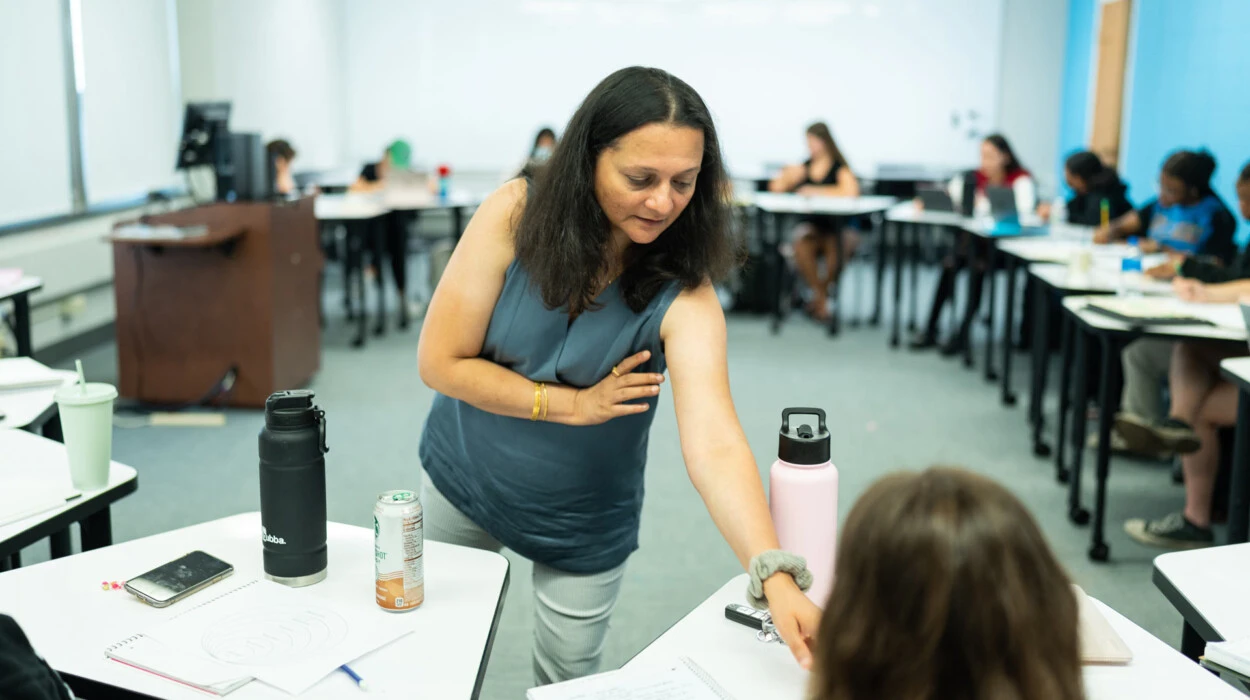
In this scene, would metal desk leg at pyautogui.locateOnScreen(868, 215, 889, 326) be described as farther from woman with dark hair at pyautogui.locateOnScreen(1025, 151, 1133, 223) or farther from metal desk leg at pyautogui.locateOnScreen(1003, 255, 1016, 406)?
metal desk leg at pyautogui.locateOnScreen(1003, 255, 1016, 406)

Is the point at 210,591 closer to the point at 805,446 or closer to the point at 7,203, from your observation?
the point at 805,446

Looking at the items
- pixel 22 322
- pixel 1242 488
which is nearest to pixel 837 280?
pixel 1242 488

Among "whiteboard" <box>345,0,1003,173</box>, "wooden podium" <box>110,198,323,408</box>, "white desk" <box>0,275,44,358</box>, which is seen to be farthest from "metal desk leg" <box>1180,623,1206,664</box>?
"whiteboard" <box>345,0,1003,173</box>

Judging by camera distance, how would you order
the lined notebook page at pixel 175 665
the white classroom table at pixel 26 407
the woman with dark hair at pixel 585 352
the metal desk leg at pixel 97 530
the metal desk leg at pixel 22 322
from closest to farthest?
the lined notebook page at pixel 175 665
the woman with dark hair at pixel 585 352
the metal desk leg at pixel 97 530
the white classroom table at pixel 26 407
the metal desk leg at pixel 22 322

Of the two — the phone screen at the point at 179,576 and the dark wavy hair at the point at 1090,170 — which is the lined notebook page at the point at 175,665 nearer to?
the phone screen at the point at 179,576

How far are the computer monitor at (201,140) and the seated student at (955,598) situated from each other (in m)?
4.27

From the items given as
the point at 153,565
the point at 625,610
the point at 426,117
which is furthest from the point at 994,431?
the point at 426,117

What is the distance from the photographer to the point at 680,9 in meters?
9.24

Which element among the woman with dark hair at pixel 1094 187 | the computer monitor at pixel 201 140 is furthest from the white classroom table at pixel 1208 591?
the woman with dark hair at pixel 1094 187

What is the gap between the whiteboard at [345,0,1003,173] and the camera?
364 inches

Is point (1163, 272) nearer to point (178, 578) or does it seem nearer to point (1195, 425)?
point (1195, 425)

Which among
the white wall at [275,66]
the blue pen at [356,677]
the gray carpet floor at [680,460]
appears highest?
the white wall at [275,66]

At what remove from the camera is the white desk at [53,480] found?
1457mm

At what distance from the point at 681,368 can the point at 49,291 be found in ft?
14.9
